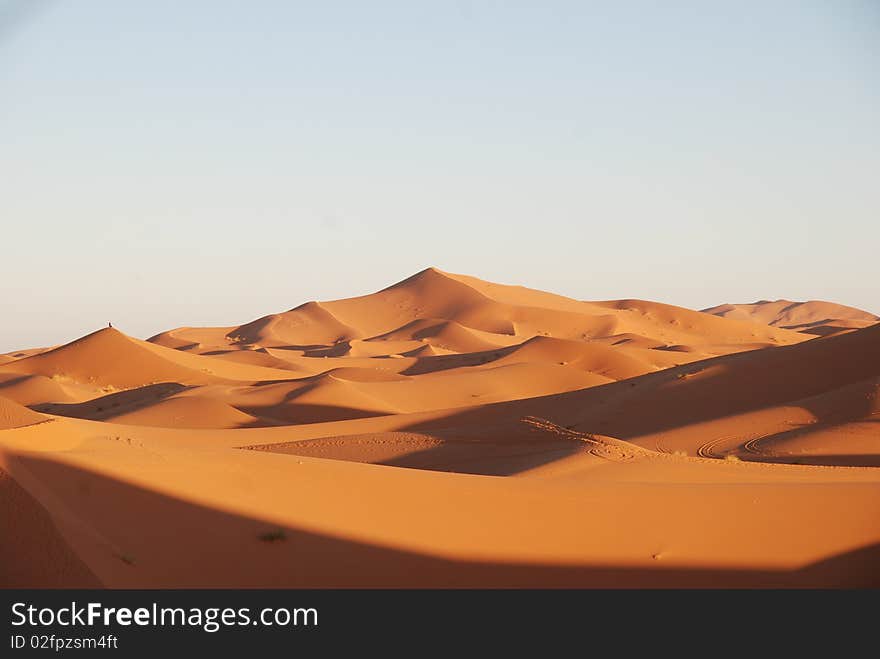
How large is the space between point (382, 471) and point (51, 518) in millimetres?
4992

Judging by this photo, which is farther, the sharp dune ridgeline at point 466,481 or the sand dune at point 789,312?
the sand dune at point 789,312

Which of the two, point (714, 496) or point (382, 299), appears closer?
point (714, 496)

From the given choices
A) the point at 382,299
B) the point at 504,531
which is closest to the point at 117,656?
the point at 504,531

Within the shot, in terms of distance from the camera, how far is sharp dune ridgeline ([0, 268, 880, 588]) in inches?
322

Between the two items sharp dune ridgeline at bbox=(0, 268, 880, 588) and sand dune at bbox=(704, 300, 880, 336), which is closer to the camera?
sharp dune ridgeline at bbox=(0, 268, 880, 588)

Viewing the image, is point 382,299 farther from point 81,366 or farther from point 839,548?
point 839,548

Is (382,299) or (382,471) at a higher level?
(382,299)

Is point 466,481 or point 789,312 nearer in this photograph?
point 466,481

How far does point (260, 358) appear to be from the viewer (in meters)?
56.9

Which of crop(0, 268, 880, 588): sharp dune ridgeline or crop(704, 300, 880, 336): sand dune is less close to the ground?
crop(704, 300, 880, 336): sand dune

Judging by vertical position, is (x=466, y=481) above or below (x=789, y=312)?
below

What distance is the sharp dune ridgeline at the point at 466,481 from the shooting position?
8.18 metres

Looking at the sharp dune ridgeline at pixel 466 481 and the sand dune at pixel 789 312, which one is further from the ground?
the sand dune at pixel 789 312

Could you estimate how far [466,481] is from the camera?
11.7 m
